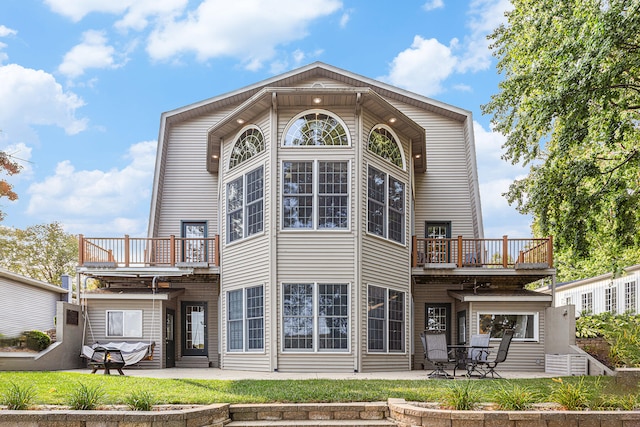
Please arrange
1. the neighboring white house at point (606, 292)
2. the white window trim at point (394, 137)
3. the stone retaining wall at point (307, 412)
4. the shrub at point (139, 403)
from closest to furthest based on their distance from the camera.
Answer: the shrub at point (139, 403), the stone retaining wall at point (307, 412), the white window trim at point (394, 137), the neighboring white house at point (606, 292)

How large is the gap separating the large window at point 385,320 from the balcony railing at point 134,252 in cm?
490

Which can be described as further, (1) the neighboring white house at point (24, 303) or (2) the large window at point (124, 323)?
(1) the neighboring white house at point (24, 303)

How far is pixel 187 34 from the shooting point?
20750 millimetres

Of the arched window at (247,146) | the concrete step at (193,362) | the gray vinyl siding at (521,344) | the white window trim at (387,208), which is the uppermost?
the arched window at (247,146)

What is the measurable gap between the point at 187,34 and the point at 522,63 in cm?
1248

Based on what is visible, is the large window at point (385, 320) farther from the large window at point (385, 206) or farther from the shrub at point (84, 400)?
the shrub at point (84, 400)

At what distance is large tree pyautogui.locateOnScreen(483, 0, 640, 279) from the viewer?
1016cm

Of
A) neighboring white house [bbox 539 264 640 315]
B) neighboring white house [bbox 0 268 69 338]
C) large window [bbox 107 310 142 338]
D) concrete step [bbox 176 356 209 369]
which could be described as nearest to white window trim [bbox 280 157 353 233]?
Result: large window [bbox 107 310 142 338]

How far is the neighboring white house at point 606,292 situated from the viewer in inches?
772

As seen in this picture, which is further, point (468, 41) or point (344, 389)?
point (468, 41)

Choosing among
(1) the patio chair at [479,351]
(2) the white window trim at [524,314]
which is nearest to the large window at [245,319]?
(1) the patio chair at [479,351]

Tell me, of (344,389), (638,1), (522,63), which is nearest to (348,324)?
(344,389)

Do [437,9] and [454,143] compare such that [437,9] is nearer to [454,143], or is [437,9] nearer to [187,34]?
[454,143]

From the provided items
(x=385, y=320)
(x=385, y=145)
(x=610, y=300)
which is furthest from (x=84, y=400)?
(x=610, y=300)
